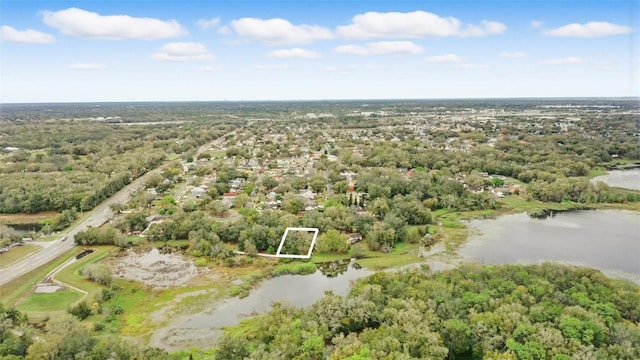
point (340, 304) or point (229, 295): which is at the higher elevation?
point (340, 304)

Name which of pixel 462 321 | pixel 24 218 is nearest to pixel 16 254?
pixel 24 218

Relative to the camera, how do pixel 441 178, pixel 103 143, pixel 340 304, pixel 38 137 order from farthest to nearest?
pixel 38 137 < pixel 103 143 < pixel 441 178 < pixel 340 304

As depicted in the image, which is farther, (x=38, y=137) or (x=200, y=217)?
(x=38, y=137)

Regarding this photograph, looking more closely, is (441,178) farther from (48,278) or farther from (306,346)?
(48,278)

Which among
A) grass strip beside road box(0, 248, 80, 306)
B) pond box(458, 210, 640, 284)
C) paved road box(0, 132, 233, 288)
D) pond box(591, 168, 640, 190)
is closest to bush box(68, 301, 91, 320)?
grass strip beside road box(0, 248, 80, 306)

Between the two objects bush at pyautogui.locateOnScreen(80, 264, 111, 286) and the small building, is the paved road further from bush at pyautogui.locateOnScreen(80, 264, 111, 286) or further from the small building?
the small building

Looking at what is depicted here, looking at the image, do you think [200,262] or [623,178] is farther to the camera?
[623,178]

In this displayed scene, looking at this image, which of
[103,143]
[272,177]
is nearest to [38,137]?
[103,143]

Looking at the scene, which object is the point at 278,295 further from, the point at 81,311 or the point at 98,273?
the point at 98,273
